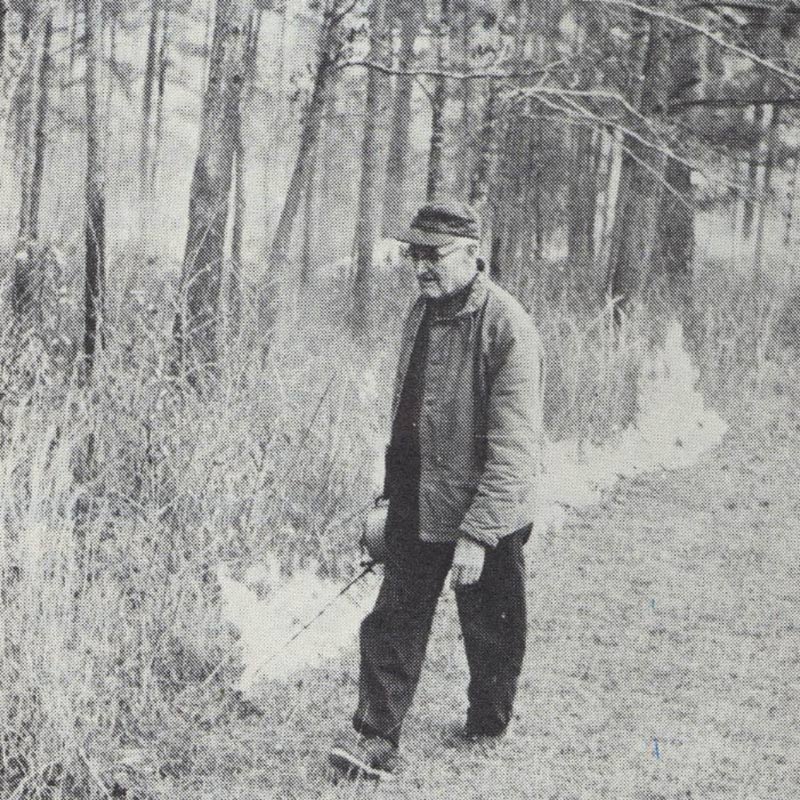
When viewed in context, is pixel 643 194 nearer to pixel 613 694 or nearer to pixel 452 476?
pixel 613 694

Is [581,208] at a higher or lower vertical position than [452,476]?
higher

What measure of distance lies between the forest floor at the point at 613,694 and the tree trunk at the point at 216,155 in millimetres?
2499

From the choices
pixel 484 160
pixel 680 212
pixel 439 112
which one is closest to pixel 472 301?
pixel 484 160

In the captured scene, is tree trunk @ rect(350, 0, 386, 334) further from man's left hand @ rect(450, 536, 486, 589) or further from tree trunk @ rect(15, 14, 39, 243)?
man's left hand @ rect(450, 536, 486, 589)

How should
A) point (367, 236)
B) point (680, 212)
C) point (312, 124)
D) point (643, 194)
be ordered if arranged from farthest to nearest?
point (680, 212)
point (367, 236)
point (643, 194)
point (312, 124)

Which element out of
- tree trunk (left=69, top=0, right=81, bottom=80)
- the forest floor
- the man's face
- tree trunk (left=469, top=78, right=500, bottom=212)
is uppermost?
tree trunk (left=69, top=0, right=81, bottom=80)

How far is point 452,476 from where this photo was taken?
3.82 m

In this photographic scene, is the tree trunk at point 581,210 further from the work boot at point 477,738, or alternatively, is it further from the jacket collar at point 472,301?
the jacket collar at point 472,301

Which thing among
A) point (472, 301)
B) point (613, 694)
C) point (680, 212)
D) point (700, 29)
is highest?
point (700, 29)

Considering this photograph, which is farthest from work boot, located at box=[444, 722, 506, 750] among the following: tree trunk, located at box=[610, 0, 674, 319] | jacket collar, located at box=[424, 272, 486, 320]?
tree trunk, located at box=[610, 0, 674, 319]

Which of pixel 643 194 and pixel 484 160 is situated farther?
pixel 643 194

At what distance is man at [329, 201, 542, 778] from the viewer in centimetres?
372

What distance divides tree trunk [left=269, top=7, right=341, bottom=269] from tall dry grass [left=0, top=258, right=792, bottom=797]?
3.20ft

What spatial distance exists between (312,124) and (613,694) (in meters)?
5.31
